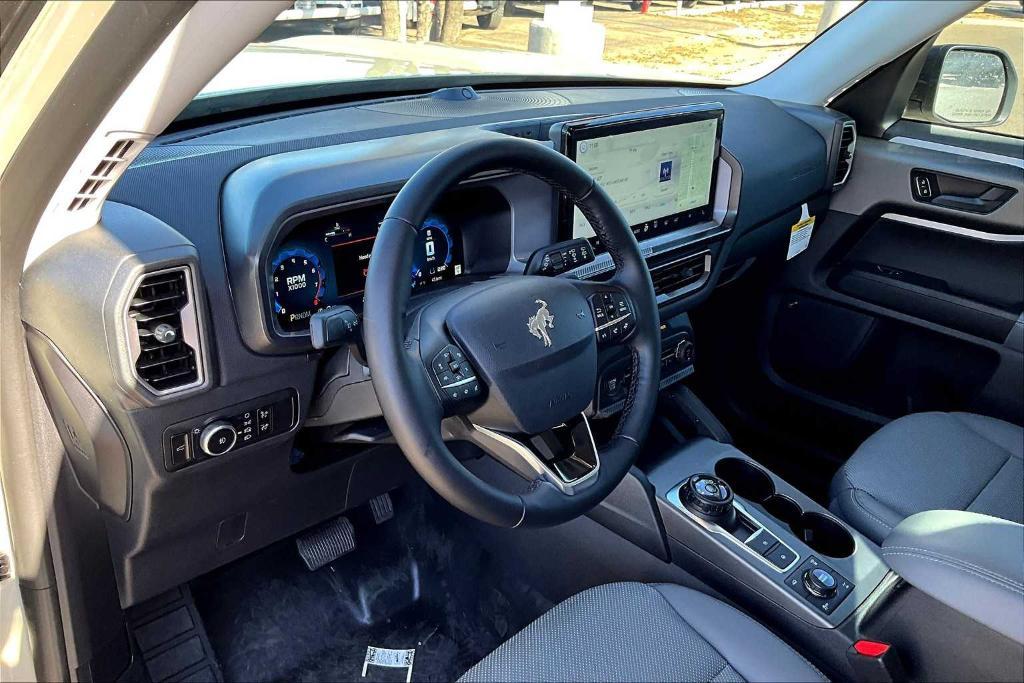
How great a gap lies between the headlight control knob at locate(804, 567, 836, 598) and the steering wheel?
0.52 meters

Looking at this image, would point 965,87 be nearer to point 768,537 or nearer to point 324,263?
point 768,537

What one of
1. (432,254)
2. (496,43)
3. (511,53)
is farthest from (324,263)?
(496,43)

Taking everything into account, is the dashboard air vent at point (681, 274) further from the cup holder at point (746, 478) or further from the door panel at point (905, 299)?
the door panel at point (905, 299)

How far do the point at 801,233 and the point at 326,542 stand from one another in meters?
1.69

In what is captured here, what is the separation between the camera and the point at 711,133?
210 cm

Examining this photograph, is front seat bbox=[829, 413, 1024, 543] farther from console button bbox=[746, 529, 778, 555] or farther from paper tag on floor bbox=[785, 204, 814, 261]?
paper tag on floor bbox=[785, 204, 814, 261]

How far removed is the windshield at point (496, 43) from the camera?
1799 mm

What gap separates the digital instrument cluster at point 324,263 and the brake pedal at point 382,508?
885 mm

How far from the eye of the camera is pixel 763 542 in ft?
5.40

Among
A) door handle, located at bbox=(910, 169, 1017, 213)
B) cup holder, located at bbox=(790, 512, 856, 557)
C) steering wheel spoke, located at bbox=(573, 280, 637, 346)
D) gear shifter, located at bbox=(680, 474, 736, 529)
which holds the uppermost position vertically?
steering wheel spoke, located at bbox=(573, 280, 637, 346)

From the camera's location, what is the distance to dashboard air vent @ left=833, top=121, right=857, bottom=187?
255cm

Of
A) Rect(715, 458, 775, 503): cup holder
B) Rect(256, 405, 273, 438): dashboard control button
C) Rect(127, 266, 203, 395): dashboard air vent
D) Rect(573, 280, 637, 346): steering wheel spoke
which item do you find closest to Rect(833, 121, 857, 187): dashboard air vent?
Rect(715, 458, 775, 503): cup holder

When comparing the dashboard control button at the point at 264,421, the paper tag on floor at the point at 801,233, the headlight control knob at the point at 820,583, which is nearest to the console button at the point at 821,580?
the headlight control knob at the point at 820,583

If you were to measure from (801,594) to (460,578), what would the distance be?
0.95 metres
